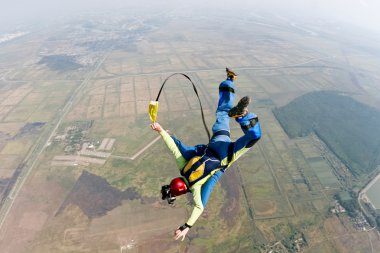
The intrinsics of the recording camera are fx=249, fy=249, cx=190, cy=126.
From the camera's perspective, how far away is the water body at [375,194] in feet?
164

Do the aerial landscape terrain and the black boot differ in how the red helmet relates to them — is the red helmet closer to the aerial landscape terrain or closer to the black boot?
the black boot

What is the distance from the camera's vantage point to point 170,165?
52.0m

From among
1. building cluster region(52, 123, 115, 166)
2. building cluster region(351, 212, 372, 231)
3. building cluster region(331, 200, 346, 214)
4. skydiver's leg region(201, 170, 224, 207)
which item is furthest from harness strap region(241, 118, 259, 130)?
building cluster region(52, 123, 115, 166)

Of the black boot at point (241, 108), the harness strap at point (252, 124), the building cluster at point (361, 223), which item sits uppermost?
the black boot at point (241, 108)

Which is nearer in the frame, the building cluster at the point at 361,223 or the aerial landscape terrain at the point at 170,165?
the aerial landscape terrain at the point at 170,165

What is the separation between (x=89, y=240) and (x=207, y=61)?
4217 inches

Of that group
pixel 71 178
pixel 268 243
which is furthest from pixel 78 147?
pixel 268 243

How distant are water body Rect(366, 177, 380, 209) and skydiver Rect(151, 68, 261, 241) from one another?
5513 centimetres

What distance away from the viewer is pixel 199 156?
9.02 m

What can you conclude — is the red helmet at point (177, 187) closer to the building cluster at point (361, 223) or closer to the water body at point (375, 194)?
the building cluster at point (361, 223)

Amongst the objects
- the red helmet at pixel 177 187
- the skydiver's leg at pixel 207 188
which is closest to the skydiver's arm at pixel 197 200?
the skydiver's leg at pixel 207 188

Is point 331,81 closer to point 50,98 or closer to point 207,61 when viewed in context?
point 207,61

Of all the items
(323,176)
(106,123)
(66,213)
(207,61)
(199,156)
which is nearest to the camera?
(199,156)

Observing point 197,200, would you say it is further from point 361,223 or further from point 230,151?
point 361,223
